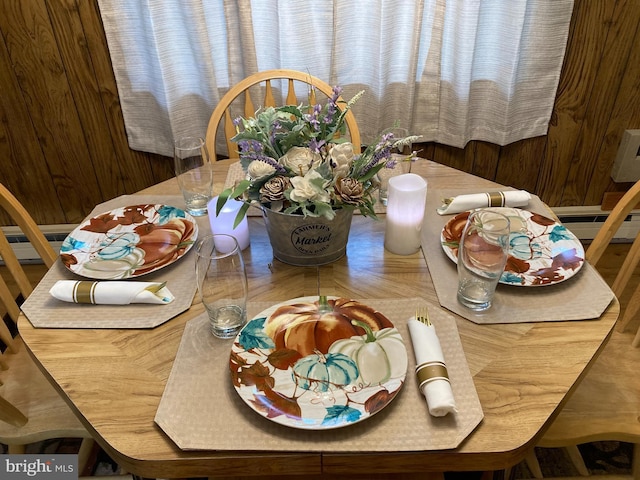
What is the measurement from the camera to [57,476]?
3.65 feet

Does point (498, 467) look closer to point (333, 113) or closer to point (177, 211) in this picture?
point (333, 113)

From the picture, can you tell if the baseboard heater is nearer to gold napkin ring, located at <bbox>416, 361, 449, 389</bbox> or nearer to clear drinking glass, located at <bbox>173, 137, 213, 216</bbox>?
clear drinking glass, located at <bbox>173, 137, 213, 216</bbox>

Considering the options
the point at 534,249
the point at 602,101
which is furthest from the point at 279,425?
the point at 602,101

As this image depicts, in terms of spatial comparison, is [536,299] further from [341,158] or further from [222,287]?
[222,287]

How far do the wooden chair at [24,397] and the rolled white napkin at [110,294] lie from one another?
22 cm

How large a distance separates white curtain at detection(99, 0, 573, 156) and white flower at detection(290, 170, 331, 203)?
105 centimetres

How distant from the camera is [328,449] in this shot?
0.75 m

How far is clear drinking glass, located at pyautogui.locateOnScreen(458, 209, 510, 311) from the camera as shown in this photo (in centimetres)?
94

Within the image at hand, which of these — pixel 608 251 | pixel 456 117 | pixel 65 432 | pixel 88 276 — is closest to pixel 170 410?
pixel 88 276

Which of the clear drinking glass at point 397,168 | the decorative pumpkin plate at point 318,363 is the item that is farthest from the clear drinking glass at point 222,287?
the clear drinking glass at point 397,168

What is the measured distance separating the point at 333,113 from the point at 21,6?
147 cm

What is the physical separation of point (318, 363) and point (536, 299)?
0.44 meters

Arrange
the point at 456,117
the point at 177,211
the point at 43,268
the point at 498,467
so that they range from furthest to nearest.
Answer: the point at 43,268, the point at 456,117, the point at 177,211, the point at 498,467

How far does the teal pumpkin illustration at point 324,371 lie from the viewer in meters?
0.84
